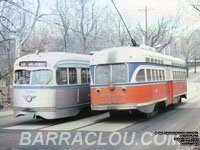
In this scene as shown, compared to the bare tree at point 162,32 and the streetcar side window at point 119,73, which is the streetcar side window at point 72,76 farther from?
the bare tree at point 162,32

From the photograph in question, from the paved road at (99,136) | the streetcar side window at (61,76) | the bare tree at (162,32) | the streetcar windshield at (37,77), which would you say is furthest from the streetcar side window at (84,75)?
the bare tree at (162,32)

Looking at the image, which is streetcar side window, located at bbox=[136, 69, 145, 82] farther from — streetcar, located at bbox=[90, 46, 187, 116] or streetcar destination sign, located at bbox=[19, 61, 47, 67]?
streetcar destination sign, located at bbox=[19, 61, 47, 67]

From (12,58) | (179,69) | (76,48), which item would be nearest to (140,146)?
(179,69)

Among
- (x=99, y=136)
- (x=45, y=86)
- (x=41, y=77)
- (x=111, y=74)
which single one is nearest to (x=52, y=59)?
(x=41, y=77)

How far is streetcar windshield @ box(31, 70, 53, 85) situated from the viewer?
44.9ft

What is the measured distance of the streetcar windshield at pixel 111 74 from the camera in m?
13.4

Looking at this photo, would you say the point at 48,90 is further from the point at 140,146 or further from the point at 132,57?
the point at 140,146

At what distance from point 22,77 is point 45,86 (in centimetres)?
125

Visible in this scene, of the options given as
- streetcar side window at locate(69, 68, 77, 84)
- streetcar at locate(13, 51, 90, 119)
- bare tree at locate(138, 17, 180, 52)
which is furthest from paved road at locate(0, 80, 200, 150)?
bare tree at locate(138, 17, 180, 52)

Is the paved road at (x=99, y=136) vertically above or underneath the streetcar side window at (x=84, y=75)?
underneath

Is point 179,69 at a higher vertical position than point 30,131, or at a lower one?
higher

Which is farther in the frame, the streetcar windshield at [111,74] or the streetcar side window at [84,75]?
the streetcar side window at [84,75]

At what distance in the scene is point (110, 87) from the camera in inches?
528

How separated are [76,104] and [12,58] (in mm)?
13505
